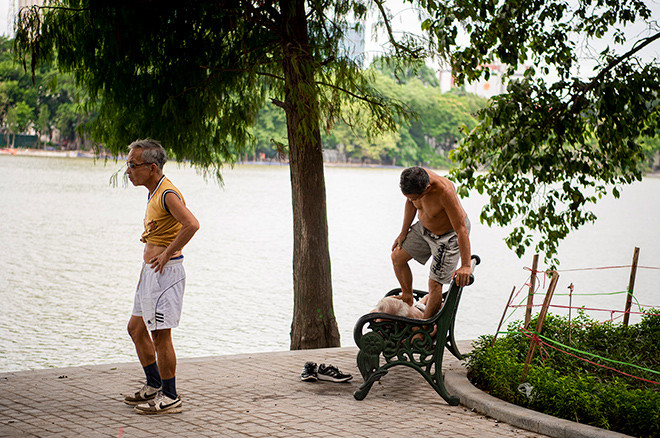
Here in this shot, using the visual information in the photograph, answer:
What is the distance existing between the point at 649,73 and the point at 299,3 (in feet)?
13.9

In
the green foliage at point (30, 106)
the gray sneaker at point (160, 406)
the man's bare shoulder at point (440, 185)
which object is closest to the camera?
the gray sneaker at point (160, 406)

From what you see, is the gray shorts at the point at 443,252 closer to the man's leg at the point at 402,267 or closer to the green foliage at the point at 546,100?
the man's leg at the point at 402,267

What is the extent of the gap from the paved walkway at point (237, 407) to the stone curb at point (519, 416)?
0.06 m

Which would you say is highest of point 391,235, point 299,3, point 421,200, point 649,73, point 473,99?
point 473,99

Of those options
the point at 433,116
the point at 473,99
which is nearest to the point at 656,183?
the point at 473,99

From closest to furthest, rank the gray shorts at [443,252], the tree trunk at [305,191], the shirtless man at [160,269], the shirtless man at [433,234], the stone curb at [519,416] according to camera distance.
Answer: the stone curb at [519,416] < the shirtless man at [160,269] < the shirtless man at [433,234] < the gray shorts at [443,252] < the tree trunk at [305,191]

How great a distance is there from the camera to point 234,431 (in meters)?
5.22

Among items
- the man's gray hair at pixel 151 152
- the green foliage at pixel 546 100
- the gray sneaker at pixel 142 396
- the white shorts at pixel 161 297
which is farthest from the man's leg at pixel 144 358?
the green foliage at pixel 546 100

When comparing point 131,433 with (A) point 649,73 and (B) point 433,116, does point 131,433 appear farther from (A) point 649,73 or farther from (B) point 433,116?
(B) point 433,116

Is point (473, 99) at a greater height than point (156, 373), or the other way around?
point (473, 99)

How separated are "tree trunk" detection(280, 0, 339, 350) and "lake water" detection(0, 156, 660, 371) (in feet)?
10.1

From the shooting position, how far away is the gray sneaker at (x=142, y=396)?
19.0 feet

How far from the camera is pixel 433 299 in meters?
6.73

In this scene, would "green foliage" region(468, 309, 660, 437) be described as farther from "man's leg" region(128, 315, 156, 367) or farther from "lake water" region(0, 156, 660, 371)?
"lake water" region(0, 156, 660, 371)
